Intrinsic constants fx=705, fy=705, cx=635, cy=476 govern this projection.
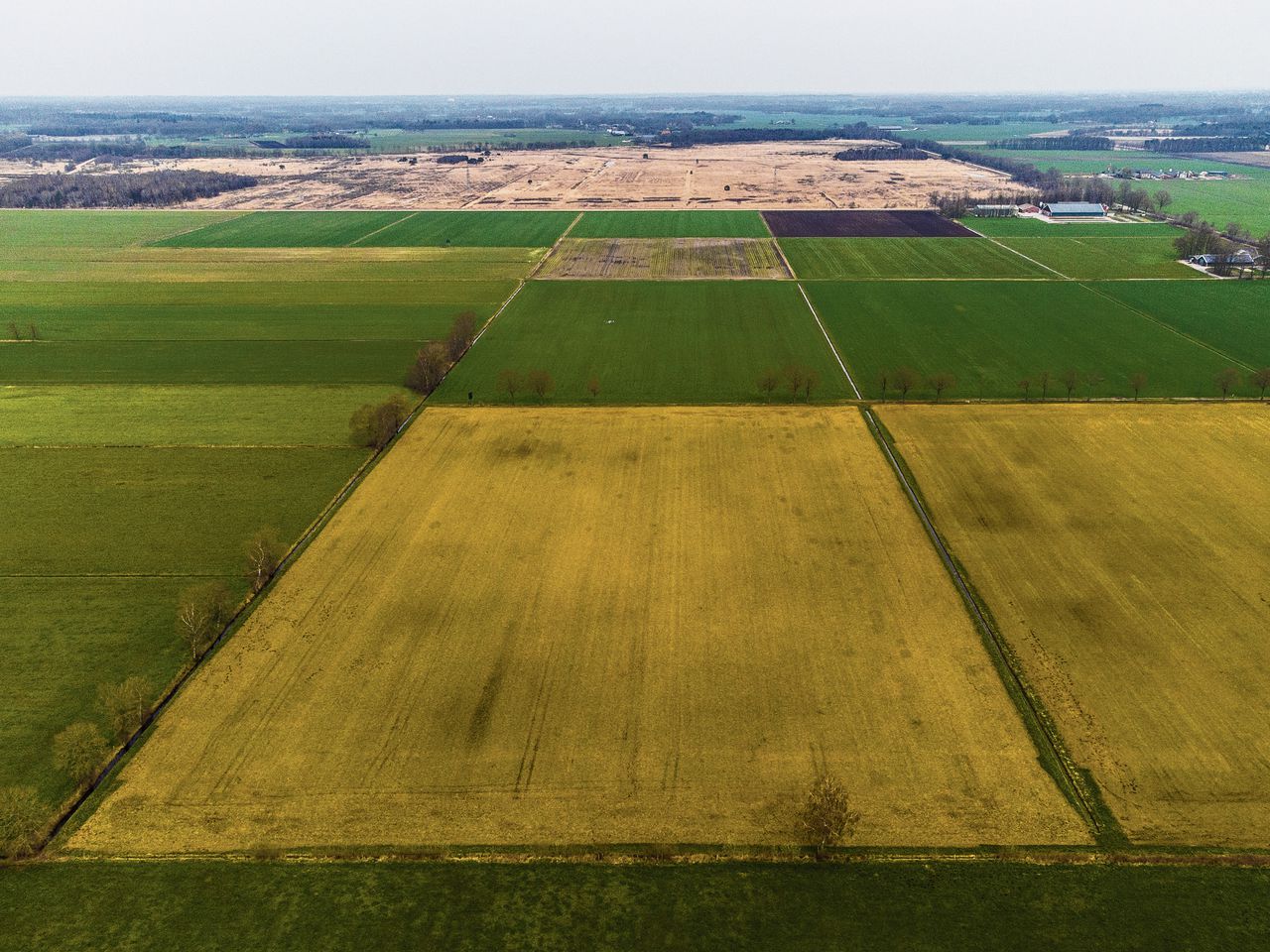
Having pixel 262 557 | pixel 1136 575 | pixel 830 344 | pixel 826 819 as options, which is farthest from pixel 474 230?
pixel 826 819

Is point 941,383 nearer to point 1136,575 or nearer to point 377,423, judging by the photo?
point 1136,575

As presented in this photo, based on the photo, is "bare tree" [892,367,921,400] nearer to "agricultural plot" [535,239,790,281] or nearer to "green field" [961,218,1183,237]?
"agricultural plot" [535,239,790,281]

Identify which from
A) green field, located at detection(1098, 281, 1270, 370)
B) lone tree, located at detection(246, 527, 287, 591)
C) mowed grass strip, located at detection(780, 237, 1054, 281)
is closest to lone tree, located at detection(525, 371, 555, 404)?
lone tree, located at detection(246, 527, 287, 591)

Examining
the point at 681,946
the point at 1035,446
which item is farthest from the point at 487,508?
the point at 1035,446

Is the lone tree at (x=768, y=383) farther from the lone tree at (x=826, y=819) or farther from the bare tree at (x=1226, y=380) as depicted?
the lone tree at (x=826, y=819)

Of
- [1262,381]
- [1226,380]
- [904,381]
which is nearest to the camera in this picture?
[1262,381]

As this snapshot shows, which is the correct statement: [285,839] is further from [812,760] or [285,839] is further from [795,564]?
[795,564]

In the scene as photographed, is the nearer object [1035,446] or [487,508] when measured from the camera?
[487,508]
